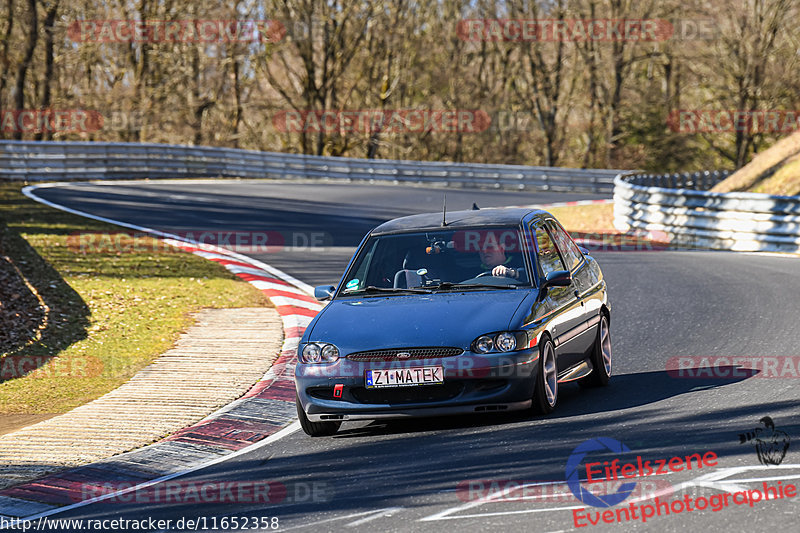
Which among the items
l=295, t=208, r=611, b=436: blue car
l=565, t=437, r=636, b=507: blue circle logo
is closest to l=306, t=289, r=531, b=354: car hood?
l=295, t=208, r=611, b=436: blue car

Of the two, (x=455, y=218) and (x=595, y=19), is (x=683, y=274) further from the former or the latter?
(x=595, y=19)

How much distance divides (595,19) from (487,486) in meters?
48.8

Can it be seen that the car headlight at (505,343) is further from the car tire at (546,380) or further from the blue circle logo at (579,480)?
the blue circle logo at (579,480)

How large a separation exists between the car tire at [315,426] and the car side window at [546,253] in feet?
6.67

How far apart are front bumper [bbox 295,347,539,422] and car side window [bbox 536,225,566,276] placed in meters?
1.23

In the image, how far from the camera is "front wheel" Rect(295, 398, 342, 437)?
7645 mm

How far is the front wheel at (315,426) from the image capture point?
25.1ft

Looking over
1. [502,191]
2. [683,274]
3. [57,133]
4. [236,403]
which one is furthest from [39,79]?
[236,403]

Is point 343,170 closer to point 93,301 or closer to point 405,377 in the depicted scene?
point 93,301

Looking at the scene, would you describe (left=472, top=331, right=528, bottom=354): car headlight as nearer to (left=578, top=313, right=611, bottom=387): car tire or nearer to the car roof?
the car roof
